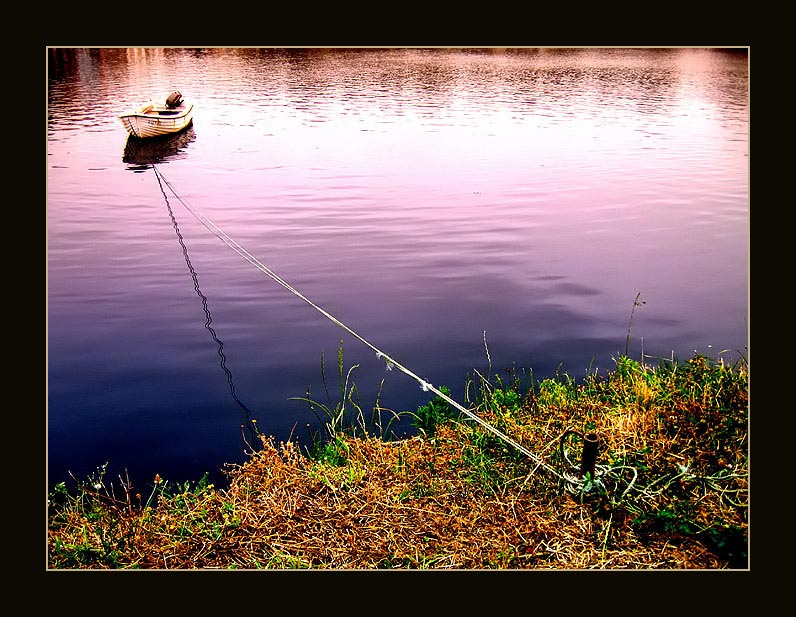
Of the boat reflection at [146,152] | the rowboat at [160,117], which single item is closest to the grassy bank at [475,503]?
the boat reflection at [146,152]

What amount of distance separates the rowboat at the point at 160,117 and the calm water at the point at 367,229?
17cm

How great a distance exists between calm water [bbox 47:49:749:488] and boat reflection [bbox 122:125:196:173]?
1.0 inches

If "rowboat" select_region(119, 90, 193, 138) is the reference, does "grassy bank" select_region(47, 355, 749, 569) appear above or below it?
below

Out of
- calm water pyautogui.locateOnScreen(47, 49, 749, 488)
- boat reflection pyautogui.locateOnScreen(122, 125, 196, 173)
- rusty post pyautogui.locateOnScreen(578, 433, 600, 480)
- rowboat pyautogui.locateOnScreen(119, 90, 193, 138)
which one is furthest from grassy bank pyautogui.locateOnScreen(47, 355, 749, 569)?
rowboat pyautogui.locateOnScreen(119, 90, 193, 138)

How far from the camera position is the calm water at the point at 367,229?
426 cm

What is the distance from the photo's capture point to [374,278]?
5746 mm

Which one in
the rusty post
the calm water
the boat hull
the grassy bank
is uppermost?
the boat hull

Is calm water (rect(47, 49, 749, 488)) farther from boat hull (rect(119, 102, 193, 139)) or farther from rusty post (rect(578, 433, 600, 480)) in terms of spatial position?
rusty post (rect(578, 433, 600, 480))

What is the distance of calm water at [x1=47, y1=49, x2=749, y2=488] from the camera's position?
4.26m

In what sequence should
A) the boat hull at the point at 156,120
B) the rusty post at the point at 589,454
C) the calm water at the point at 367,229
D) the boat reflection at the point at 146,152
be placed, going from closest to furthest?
the rusty post at the point at 589,454 < the calm water at the point at 367,229 < the boat reflection at the point at 146,152 < the boat hull at the point at 156,120

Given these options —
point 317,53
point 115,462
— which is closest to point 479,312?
point 317,53

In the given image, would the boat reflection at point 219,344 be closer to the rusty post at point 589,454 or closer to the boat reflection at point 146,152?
the boat reflection at point 146,152
